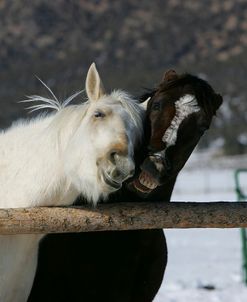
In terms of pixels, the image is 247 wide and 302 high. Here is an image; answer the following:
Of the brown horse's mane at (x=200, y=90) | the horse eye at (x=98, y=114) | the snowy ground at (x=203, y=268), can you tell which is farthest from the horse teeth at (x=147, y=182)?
the snowy ground at (x=203, y=268)

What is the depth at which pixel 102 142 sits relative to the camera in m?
4.35

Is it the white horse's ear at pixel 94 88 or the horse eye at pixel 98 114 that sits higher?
the white horse's ear at pixel 94 88

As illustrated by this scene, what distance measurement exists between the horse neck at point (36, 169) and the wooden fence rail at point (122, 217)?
0.17 m

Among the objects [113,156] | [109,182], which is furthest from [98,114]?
[109,182]

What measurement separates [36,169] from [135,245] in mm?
903

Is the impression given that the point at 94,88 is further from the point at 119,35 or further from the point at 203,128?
the point at 119,35

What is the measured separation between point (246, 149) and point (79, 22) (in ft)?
425

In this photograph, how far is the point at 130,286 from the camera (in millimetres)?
5051

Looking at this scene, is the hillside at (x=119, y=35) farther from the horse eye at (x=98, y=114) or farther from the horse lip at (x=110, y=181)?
the horse lip at (x=110, y=181)

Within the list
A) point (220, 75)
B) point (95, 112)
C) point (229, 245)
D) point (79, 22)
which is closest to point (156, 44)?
point (79, 22)

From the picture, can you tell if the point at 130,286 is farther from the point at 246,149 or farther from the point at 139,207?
the point at 246,149

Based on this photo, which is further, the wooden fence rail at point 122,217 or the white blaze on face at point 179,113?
the white blaze on face at point 179,113

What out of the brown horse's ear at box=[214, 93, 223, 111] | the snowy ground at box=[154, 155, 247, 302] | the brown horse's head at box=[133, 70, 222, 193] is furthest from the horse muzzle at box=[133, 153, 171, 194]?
the snowy ground at box=[154, 155, 247, 302]

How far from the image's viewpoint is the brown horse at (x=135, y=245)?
479cm
